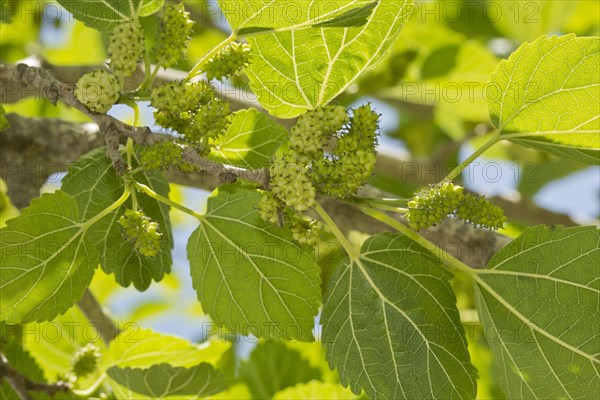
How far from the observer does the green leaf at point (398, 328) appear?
122 cm

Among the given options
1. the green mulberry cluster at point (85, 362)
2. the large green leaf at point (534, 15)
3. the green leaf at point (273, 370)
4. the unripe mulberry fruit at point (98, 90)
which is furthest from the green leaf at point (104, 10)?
the large green leaf at point (534, 15)

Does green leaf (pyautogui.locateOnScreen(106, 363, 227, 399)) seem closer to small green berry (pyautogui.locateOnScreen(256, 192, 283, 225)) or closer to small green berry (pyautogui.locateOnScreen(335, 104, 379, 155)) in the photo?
small green berry (pyautogui.locateOnScreen(256, 192, 283, 225))

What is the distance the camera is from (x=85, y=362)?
68.8 inches

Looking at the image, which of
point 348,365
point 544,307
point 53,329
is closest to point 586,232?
point 544,307

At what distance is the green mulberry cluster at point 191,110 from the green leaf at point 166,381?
548 millimetres

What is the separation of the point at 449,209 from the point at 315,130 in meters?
0.24

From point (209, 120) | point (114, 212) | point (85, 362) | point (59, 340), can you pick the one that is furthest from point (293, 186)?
point (59, 340)

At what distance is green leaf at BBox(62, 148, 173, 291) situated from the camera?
137 cm

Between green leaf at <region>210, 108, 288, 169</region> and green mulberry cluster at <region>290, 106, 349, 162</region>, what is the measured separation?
8.8 inches

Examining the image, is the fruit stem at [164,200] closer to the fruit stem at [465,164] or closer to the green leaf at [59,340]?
the fruit stem at [465,164]

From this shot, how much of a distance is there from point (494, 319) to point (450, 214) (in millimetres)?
224

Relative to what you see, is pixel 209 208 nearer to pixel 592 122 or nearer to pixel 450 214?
pixel 450 214

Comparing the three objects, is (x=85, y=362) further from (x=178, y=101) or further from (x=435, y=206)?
(x=435, y=206)

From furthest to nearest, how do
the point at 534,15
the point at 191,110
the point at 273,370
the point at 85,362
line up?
the point at 534,15, the point at 273,370, the point at 85,362, the point at 191,110
